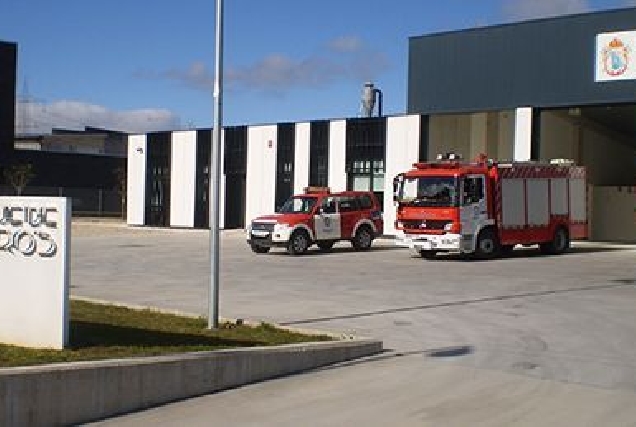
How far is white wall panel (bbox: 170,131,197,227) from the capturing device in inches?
2044

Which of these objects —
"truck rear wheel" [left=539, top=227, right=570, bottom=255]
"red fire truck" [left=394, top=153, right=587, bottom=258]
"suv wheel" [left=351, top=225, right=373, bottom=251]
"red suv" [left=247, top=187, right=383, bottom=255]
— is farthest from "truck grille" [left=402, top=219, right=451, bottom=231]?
"truck rear wheel" [left=539, top=227, right=570, bottom=255]

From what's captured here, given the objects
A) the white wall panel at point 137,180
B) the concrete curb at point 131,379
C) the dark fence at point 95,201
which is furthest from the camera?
the dark fence at point 95,201

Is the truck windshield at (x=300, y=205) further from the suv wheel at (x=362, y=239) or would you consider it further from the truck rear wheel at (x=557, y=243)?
the truck rear wheel at (x=557, y=243)

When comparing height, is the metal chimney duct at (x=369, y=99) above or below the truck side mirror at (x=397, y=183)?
above

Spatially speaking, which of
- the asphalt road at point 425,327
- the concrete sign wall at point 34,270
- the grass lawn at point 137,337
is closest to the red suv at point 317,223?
the asphalt road at point 425,327

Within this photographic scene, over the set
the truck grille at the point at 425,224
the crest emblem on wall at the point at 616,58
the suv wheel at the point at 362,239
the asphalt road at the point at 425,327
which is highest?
the crest emblem on wall at the point at 616,58

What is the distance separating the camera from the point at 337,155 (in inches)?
1751

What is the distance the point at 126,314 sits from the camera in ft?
41.4

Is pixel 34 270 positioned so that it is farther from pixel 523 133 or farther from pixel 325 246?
pixel 523 133

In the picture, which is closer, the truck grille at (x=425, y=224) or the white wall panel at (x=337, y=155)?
the truck grille at (x=425, y=224)

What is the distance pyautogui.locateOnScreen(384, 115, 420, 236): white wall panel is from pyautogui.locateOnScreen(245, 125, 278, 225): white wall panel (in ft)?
25.7

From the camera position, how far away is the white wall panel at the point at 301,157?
45.9 meters

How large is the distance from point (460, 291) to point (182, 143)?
3637 centimetres

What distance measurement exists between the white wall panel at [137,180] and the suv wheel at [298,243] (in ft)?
86.8
